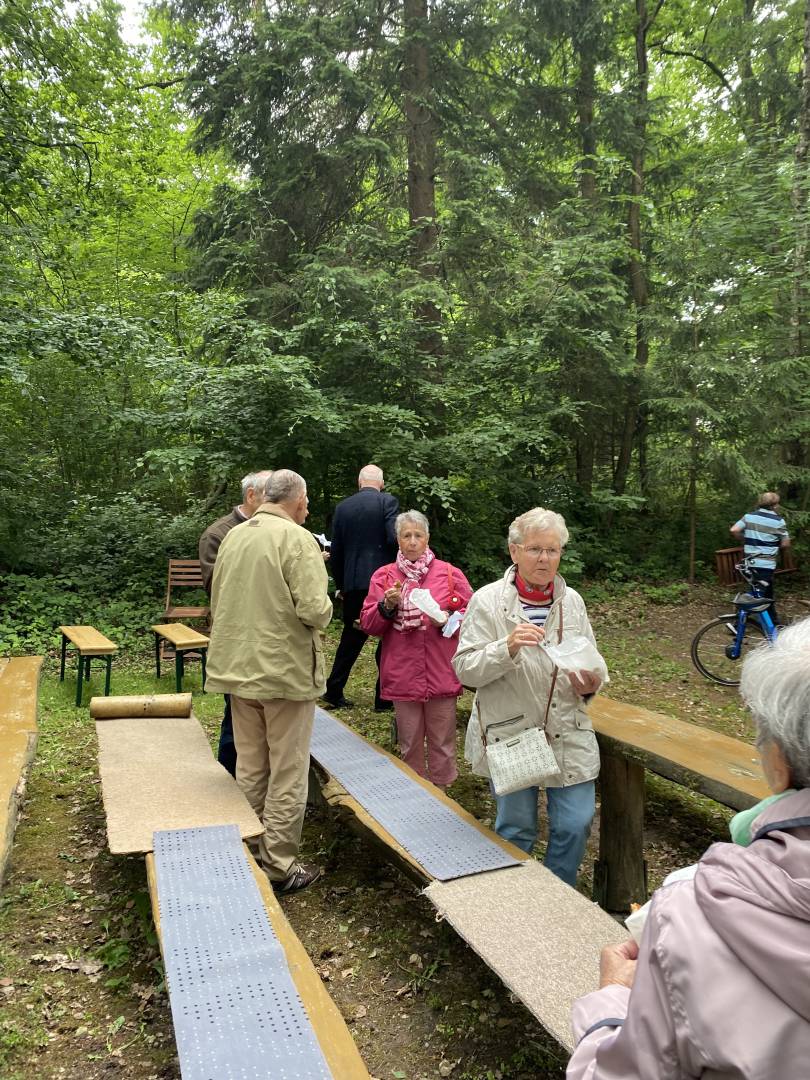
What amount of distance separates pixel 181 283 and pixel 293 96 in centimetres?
303

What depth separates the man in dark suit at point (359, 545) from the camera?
6480 mm

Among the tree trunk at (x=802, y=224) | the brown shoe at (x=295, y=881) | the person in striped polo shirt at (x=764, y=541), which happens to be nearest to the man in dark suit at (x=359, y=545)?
the brown shoe at (x=295, y=881)

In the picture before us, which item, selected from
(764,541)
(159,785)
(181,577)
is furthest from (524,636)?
(181,577)

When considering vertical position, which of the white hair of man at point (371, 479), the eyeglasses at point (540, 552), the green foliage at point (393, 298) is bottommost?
the eyeglasses at point (540, 552)

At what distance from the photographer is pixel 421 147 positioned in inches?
457

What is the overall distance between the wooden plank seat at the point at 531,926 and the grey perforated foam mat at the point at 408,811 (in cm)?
5

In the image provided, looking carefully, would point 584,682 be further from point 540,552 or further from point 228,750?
point 228,750

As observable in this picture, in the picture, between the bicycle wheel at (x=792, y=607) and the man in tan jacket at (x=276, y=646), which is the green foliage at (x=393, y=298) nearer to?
the bicycle wheel at (x=792, y=607)

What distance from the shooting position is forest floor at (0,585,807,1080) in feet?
9.25

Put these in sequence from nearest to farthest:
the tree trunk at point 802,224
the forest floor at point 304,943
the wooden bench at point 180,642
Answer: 1. the forest floor at point 304,943
2. the wooden bench at point 180,642
3. the tree trunk at point 802,224

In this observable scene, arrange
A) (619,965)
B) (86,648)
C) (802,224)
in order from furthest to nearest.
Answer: (802,224), (86,648), (619,965)

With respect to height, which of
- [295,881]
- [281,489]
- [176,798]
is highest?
[281,489]

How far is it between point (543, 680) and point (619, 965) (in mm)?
1653

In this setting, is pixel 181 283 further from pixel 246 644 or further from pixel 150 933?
pixel 150 933
